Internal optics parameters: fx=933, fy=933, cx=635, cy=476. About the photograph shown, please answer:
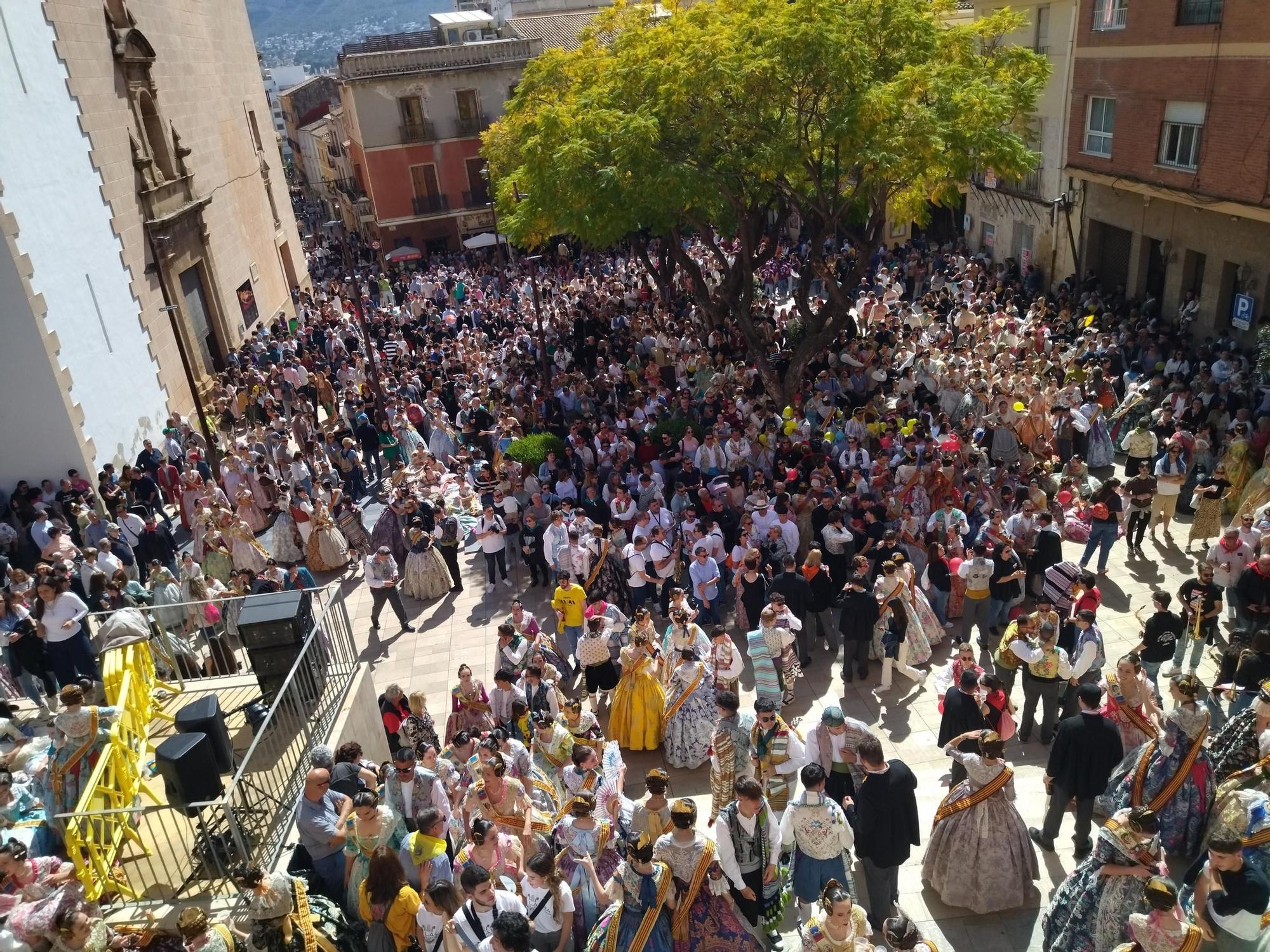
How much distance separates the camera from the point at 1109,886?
17.3 ft

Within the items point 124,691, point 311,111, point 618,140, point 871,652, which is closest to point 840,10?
point 618,140

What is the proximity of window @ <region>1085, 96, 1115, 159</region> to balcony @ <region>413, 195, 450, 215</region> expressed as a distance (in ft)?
95.9

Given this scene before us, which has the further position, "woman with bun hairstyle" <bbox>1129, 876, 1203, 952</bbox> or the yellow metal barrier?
the yellow metal barrier

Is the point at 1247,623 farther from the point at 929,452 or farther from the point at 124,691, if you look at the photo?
the point at 124,691

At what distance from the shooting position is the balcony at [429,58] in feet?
133

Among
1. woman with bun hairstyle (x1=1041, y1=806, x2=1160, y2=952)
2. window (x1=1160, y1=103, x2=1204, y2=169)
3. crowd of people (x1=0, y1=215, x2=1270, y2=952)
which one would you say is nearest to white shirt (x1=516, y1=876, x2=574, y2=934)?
crowd of people (x1=0, y1=215, x2=1270, y2=952)

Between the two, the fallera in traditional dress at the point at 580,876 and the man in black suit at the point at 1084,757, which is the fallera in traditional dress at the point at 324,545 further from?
the man in black suit at the point at 1084,757

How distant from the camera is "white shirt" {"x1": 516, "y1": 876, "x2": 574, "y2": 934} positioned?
533cm

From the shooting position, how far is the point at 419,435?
17.0 meters

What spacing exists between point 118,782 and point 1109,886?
6537mm

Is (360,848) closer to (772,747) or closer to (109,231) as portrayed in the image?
(772,747)

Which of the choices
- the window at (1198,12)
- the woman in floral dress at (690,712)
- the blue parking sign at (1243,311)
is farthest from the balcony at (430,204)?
the woman in floral dress at (690,712)

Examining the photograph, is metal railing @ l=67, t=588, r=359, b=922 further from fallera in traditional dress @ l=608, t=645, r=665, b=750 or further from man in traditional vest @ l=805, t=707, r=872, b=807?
man in traditional vest @ l=805, t=707, r=872, b=807

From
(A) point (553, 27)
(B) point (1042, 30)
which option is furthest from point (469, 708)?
(A) point (553, 27)
